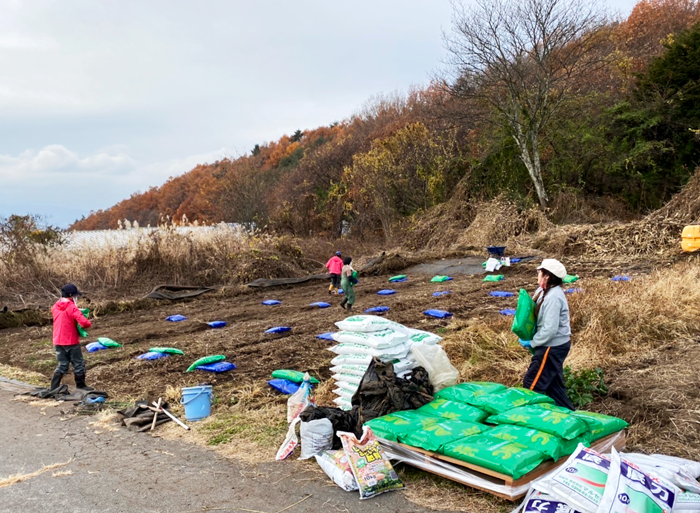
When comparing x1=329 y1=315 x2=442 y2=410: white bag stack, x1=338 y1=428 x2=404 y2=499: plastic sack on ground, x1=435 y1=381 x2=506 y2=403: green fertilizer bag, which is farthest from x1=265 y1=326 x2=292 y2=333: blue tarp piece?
x1=338 y1=428 x2=404 y2=499: plastic sack on ground

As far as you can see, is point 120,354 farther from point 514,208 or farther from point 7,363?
point 514,208

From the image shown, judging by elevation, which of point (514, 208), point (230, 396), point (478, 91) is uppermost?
point (478, 91)

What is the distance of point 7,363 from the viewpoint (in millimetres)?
9586

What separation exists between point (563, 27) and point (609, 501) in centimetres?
2088

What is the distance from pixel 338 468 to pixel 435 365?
58.7 inches

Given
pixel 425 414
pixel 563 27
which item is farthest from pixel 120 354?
pixel 563 27

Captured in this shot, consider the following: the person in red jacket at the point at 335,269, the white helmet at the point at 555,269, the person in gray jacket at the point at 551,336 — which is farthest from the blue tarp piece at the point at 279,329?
the white helmet at the point at 555,269

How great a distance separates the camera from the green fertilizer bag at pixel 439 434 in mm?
4031

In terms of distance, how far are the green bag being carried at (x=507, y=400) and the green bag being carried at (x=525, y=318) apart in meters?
0.51

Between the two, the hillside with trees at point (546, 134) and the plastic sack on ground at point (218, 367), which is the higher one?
the hillside with trees at point (546, 134)

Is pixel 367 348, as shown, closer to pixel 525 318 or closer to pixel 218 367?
pixel 525 318

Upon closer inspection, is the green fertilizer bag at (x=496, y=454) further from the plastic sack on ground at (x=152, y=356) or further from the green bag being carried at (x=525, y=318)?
the plastic sack on ground at (x=152, y=356)

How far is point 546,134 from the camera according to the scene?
22922 mm

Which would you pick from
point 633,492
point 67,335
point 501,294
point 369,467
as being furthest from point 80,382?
point 501,294
